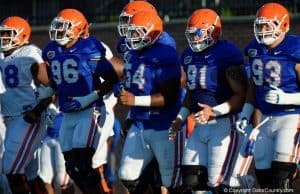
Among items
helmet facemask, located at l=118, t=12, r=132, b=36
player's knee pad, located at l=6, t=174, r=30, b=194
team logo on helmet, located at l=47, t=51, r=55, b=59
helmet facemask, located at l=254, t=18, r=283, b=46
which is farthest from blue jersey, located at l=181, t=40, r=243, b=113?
player's knee pad, located at l=6, t=174, r=30, b=194

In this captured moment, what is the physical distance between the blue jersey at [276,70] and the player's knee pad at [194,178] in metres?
0.71

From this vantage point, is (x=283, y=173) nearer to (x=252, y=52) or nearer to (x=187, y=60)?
(x=252, y=52)

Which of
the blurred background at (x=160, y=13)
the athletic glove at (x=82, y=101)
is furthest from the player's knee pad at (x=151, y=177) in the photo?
the blurred background at (x=160, y=13)

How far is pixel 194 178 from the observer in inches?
296

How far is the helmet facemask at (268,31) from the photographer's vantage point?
7371mm

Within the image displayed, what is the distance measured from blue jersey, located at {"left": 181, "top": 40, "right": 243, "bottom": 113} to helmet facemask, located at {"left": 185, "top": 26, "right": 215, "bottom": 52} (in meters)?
0.05

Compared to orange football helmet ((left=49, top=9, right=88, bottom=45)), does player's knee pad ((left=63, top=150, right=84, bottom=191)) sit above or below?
below

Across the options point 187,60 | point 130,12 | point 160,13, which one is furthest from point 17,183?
point 160,13

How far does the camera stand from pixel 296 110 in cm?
736

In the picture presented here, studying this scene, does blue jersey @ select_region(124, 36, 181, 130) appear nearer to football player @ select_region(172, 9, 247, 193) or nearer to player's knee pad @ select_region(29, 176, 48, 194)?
Answer: football player @ select_region(172, 9, 247, 193)

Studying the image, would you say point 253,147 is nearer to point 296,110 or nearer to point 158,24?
point 296,110

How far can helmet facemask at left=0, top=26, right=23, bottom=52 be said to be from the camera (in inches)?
353

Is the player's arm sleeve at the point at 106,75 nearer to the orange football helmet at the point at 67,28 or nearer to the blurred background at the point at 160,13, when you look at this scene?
the orange football helmet at the point at 67,28

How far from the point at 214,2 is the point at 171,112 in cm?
541
